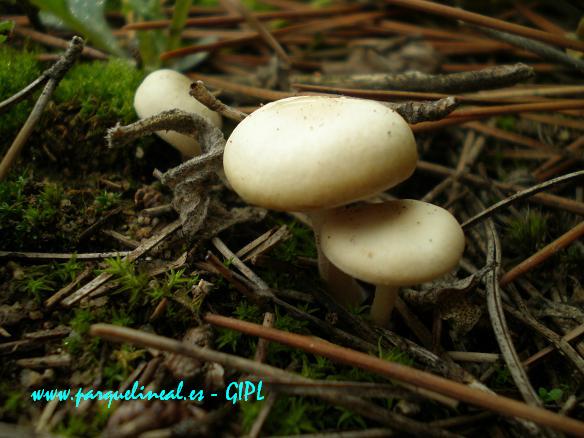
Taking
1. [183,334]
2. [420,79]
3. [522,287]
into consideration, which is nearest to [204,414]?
[183,334]

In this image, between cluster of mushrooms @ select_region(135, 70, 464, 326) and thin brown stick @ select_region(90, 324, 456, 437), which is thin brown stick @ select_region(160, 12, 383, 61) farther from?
thin brown stick @ select_region(90, 324, 456, 437)

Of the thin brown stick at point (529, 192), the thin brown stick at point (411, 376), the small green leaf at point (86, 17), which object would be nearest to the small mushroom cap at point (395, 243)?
the thin brown stick at point (411, 376)

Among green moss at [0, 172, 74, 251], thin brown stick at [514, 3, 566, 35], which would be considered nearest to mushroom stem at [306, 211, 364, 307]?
green moss at [0, 172, 74, 251]

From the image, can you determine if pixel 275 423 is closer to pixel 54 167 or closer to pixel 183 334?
pixel 183 334

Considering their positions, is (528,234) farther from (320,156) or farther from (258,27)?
(258,27)

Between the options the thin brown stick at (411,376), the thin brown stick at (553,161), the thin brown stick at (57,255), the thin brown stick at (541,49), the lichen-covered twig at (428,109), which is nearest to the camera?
the thin brown stick at (411,376)

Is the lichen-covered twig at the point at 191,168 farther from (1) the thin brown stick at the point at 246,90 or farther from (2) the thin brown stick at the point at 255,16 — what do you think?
(2) the thin brown stick at the point at 255,16
